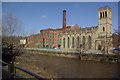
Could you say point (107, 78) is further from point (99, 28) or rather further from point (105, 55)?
point (99, 28)

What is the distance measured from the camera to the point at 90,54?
85.4ft

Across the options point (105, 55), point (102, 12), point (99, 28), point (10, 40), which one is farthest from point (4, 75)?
point (102, 12)

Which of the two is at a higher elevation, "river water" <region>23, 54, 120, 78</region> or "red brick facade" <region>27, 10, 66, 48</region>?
"red brick facade" <region>27, 10, 66, 48</region>

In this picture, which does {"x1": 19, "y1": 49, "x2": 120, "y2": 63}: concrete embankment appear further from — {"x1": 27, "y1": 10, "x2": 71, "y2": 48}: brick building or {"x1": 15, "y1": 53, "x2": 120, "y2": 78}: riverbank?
{"x1": 27, "y1": 10, "x2": 71, "y2": 48}: brick building

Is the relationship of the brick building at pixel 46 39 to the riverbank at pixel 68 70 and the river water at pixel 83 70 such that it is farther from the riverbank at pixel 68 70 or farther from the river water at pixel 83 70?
the riverbank at pixel 68 70

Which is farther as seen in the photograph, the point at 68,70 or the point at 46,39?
the point at 46,39

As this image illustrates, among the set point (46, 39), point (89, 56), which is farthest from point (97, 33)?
point (46, 39)

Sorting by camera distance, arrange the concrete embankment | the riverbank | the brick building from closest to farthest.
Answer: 1. the riverbank
2. the concrete embankment
3. the brick building

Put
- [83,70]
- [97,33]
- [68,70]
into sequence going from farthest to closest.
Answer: [97,33], [83,70], [68,70]

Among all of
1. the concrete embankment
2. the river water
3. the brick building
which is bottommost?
the river water

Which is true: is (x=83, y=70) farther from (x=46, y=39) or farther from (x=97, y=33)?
(x=46, y=39)

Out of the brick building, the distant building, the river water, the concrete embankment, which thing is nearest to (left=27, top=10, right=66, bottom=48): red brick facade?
the brick building

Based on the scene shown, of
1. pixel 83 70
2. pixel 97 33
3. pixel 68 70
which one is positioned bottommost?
pixel 83 70

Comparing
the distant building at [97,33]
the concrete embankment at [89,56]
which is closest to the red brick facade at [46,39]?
the distant building at [97,33]
